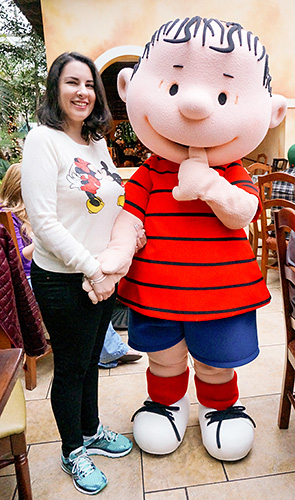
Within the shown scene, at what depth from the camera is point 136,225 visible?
4.24ft

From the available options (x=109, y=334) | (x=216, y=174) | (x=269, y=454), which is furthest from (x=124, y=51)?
(x=269, y=454)

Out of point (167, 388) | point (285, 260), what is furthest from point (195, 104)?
point (167, 388)

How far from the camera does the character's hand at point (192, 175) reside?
112 cm

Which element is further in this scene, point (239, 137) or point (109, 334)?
point (109, 334)

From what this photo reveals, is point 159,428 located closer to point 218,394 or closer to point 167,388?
point 167,388

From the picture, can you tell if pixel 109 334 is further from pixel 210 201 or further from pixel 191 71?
pixel 191 71

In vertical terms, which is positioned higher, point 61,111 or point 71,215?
point 61,111

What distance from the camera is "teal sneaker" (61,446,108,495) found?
1.31 m

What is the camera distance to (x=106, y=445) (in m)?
1.47

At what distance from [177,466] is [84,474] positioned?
0.34 m

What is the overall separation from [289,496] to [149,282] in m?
0.86

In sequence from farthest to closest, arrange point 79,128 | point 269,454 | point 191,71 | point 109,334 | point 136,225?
point 109,334 → point 269,454 → point 136,225 → point 79,128 → point 191,71

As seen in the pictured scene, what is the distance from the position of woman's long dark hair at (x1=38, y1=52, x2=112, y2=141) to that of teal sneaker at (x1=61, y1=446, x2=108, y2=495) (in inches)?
42.3

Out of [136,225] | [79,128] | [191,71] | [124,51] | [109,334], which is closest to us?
[191,71]
